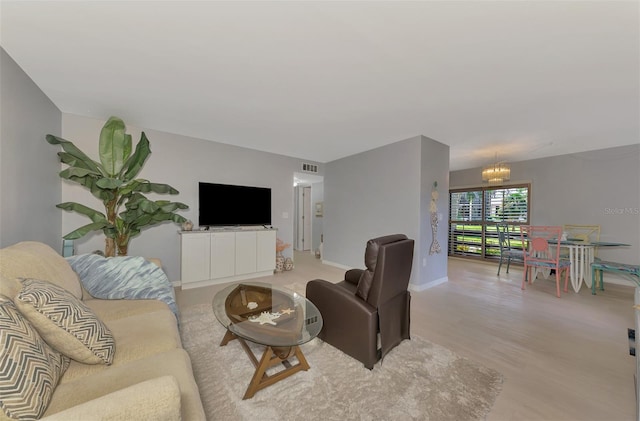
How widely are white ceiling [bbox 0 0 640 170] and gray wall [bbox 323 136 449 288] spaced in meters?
0.69

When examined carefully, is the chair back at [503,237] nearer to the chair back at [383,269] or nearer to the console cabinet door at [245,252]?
the chair back at [383,269]

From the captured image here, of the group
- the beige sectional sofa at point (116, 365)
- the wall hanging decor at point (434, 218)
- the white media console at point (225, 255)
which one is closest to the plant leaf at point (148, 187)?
the white media console at point (225, 255)

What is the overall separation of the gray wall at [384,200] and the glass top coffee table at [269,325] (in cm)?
242

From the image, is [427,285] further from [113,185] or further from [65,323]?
[113,185]

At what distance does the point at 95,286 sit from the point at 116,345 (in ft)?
3.29

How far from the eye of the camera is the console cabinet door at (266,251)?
4211 millimetres

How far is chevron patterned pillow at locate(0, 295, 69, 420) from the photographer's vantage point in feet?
2.25

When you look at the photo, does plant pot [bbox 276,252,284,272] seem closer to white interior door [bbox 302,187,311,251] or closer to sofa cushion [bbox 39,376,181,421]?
white interior door [bbox 302,187,311,251]

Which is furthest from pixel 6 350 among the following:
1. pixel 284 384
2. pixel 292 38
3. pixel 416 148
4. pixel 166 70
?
pixel 416 148

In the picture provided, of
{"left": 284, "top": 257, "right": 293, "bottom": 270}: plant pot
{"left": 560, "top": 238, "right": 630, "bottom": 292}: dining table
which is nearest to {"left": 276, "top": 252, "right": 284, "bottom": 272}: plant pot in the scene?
{"left": 284, "top": 257, "right": 293, "bottom": 270}: plant pot

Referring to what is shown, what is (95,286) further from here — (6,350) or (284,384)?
(284,384)

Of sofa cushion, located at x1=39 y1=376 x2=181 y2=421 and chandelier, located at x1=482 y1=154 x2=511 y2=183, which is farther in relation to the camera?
chandelier, located at x1=482 y1=154 x2=511 y2=183

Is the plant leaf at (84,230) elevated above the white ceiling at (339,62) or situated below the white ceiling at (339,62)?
below

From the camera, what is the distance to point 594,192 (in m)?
4.37
